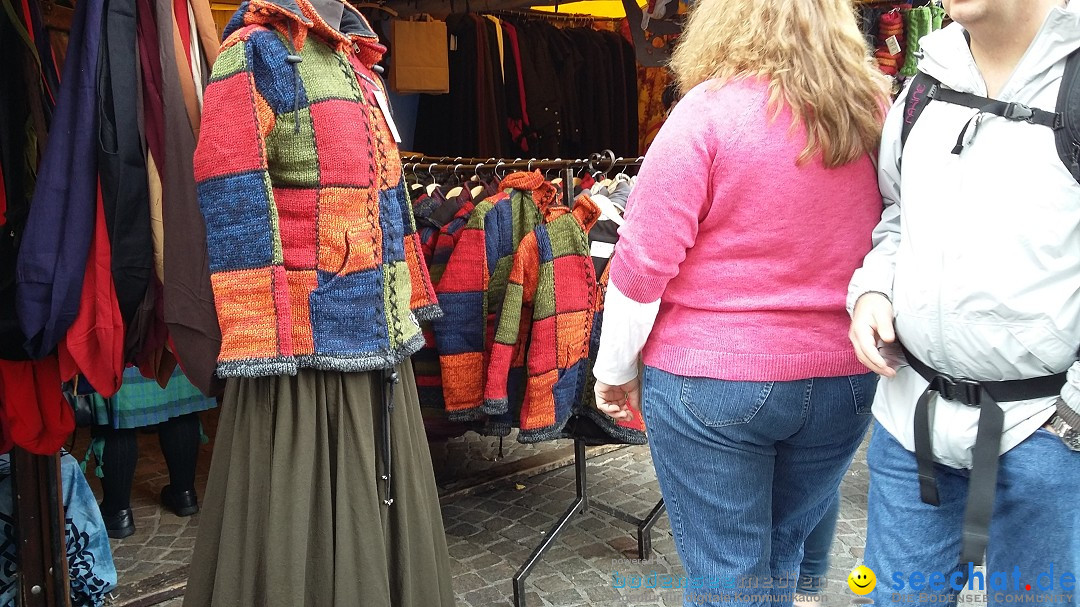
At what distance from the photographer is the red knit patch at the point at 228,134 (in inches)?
82.2

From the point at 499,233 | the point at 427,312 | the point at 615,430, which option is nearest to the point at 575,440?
the point at 615,430

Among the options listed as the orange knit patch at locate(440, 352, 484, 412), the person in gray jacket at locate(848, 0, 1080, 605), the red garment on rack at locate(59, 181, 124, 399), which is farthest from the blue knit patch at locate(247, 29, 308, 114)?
the person in gray jacket at locate(848, 0, 1080, 605)

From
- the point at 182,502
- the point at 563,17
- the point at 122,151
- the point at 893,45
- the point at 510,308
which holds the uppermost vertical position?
the point at 563,17

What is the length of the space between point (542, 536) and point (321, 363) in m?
1.97

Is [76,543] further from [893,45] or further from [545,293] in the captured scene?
[893,45]

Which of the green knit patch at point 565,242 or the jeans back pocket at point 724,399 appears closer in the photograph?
the jeans back pocket at point 724,399

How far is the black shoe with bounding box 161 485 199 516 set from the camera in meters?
4.09

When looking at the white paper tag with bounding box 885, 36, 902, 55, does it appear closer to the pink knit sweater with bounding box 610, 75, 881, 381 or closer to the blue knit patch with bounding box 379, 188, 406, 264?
the pink knit sweater with bounding box 610, 75, 881, 381

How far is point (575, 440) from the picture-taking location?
3.66m

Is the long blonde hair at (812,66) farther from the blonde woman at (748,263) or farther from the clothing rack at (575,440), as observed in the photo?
the clothing rack at (575,440)

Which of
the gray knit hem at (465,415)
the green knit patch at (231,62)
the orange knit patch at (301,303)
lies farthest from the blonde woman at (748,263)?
the gray knit hem at (465,415)

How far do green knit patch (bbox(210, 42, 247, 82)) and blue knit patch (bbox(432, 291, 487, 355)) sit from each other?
125cm

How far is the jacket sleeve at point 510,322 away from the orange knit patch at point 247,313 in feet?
3.60

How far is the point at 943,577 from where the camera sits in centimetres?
171
